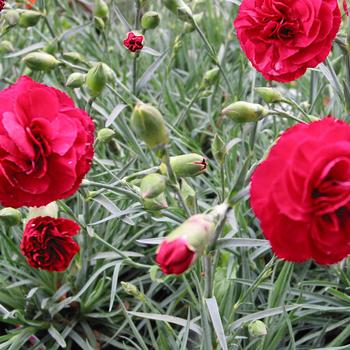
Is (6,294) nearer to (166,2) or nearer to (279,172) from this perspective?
(166,2)

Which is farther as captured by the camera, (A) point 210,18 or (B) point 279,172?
(A) point 210,18

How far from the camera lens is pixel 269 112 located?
0.88 metres

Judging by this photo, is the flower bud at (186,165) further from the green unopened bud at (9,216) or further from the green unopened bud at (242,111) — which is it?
the green unopened bud at (9,216)

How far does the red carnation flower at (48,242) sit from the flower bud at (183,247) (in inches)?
14.3

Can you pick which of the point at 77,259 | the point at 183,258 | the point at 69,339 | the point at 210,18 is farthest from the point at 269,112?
the point at 210,18

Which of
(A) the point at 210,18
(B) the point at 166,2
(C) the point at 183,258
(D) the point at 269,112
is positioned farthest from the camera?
(A) the point at 210,18

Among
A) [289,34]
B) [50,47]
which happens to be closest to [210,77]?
[50,47]

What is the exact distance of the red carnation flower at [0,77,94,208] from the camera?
763mm

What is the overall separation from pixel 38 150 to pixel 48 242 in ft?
0.75

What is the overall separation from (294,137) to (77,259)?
752 millimetres

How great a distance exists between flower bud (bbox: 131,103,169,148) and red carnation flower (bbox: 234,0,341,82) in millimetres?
289

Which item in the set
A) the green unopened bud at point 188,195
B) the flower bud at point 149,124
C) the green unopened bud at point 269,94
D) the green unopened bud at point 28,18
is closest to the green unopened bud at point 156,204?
the green unopened bud at point 188,195

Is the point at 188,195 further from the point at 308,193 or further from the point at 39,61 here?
the point at 39,61

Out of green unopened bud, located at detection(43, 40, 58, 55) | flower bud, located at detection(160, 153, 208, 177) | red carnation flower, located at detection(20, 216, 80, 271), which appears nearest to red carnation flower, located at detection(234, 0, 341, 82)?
flower bud, located at detection(160, 153, 208, 177)
